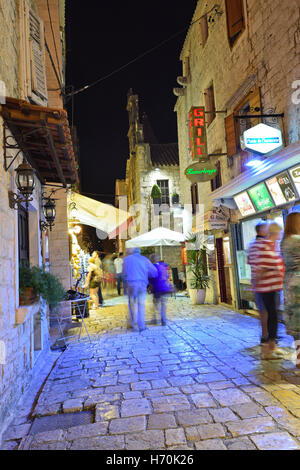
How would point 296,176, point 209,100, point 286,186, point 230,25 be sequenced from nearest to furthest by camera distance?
point 296,176, point 286,186, point 230,25, point 209,100

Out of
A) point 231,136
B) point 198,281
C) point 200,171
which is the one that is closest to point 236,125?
point 231,136

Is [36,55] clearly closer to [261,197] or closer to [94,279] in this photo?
[261,197]

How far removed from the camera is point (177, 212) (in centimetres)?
2033

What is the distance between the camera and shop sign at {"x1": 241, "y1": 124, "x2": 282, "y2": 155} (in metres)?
6.96

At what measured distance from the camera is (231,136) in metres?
9.47

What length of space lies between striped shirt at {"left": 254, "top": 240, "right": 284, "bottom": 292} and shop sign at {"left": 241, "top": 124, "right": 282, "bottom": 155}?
9.61 ft

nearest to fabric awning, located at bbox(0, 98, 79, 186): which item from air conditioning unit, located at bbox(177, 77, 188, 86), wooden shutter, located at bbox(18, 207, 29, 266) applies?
wooden shutter, located at bbox(18, 207, 29, 266)

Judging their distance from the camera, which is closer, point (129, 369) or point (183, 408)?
point (183, 408)

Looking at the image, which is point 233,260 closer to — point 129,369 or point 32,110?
point 129,369

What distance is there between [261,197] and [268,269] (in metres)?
3.46

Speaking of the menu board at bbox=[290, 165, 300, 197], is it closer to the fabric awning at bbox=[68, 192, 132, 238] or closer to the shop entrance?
the shop entrance

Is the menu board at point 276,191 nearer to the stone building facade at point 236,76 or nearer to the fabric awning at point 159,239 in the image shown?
the stone building facade at point 236,76

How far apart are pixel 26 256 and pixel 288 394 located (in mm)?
4846

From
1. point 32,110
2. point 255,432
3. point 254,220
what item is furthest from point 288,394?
point 254,220
